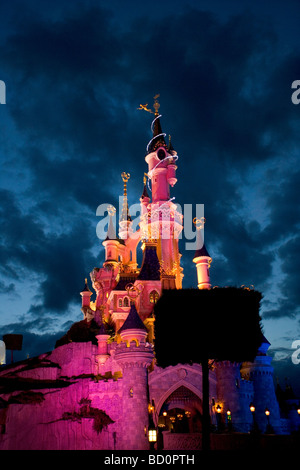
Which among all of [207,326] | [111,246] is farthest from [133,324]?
[111,246]

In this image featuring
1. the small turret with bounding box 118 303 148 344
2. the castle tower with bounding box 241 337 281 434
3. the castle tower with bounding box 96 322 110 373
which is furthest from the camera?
the castle tower with bounding box 241 337 281 434

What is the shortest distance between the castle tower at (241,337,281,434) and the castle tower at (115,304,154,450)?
12.8m

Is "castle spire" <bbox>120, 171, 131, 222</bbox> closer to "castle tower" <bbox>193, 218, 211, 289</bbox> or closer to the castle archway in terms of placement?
"castle tower" <bbox>193, 218, 211, 289</bbox>

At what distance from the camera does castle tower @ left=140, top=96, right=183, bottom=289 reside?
50528 mm

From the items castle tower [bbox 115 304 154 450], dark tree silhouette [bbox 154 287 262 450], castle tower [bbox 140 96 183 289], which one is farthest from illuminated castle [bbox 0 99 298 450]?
castle tower [bbox 140 96 183 289]

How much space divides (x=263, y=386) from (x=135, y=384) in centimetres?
1456

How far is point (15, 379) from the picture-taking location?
36094 mm

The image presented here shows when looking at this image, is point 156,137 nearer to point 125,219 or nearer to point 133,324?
point 125,219

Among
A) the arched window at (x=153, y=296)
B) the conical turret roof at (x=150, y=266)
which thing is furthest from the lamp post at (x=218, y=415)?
the conical turret roof at (x=150, y=266)

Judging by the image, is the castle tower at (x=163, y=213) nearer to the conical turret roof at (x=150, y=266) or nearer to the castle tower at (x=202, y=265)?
the conical turret roof at (x=150, y=266)

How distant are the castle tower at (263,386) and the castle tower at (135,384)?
41.9 ft
